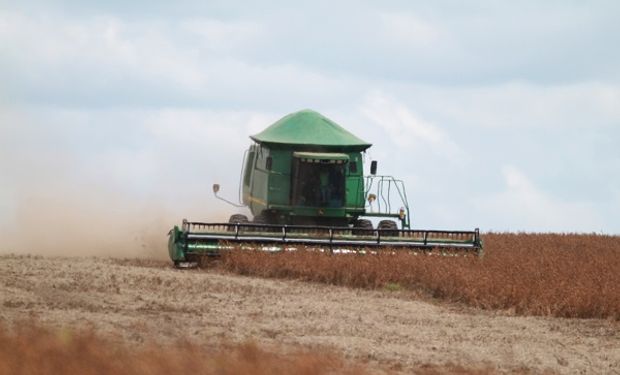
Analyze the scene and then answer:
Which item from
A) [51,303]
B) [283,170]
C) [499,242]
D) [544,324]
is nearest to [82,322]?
[51,303]

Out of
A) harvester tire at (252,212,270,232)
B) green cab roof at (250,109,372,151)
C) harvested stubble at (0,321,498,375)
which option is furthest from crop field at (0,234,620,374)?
green cab roof at (250,109,372,151)

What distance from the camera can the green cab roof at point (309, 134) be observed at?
27344 mm

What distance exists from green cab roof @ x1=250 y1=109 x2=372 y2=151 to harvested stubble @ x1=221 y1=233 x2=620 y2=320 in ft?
13.5

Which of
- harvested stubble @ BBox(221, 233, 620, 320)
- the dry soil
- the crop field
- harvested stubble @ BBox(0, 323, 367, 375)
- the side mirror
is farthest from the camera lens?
the side mirror

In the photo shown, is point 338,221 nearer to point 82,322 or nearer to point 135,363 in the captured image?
point 82,322

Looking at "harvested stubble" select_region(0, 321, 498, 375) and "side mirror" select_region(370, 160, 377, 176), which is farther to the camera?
"side mirror" select_region(370, 160, 377, 176)

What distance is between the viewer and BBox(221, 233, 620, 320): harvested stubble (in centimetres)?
1872

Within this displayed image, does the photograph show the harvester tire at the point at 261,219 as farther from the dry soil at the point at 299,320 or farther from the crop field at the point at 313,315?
the dry soil at the point at 299,320

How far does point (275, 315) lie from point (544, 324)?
366cm

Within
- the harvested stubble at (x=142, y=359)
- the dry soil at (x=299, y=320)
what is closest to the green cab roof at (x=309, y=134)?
the dry soil at (x=299, y=320)

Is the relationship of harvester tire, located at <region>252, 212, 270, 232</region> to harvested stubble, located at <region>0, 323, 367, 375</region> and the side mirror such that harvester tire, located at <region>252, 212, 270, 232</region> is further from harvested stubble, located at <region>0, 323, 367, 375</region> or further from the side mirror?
harvested stubble, located at <region>0, 323, 367, 375</region>

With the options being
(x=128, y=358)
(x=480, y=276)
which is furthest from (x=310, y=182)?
(x=128, y=358)

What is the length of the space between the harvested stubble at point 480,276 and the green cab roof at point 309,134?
4.11 m

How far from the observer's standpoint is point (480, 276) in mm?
20516
